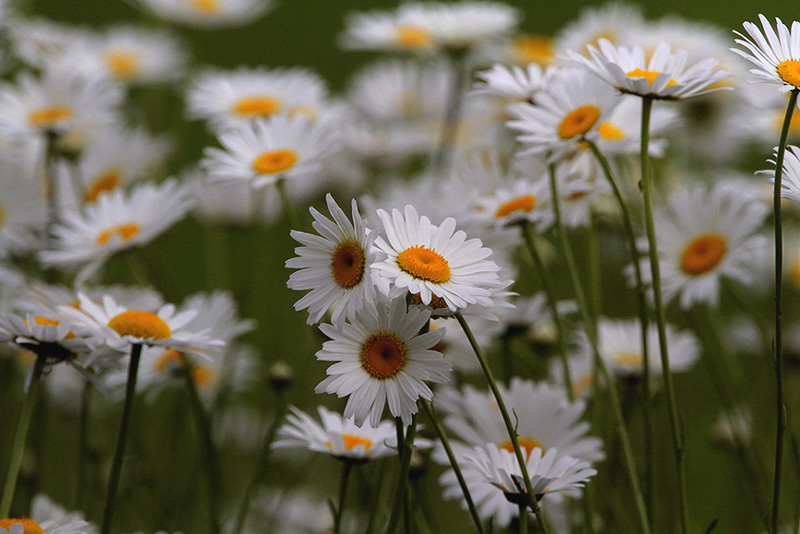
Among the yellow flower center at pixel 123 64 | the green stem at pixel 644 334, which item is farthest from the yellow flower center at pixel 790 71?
the yellow flower center at pixel 123 64

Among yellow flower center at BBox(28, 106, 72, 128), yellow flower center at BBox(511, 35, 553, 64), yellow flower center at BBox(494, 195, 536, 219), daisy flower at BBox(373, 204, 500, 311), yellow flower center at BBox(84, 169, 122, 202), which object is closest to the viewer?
daisy flower at BBox(373, 204, 500, 311)

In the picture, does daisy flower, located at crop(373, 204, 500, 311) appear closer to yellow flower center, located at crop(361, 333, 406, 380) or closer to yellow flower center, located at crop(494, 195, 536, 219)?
yellow flower center, located at crop(361, 333, 406, 380)

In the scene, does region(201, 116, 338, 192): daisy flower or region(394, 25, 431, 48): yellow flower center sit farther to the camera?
region(394, 25, 431, 48): yellow flower center

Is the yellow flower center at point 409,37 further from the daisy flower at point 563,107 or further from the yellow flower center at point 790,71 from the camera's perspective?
the yellow flower center at point 790,71

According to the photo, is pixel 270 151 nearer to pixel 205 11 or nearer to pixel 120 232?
pixel 120 232

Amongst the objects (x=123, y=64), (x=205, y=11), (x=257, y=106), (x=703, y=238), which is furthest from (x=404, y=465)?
(x=205, y=11)

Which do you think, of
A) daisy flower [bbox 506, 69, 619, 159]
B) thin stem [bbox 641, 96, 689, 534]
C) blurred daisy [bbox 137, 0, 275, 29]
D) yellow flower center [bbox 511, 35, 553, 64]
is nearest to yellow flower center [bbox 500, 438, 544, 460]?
thin stem [bbox 641, 96, 689, 534]
